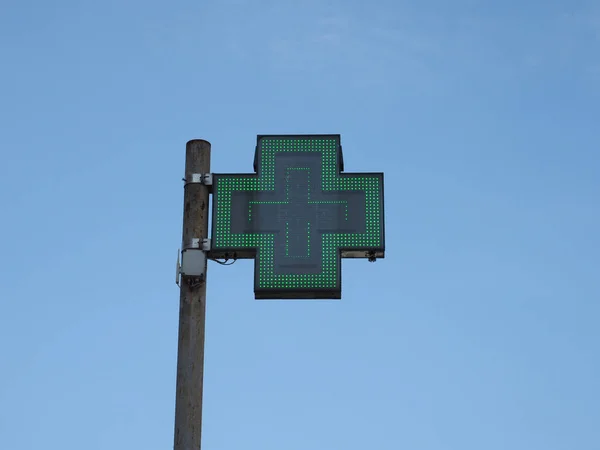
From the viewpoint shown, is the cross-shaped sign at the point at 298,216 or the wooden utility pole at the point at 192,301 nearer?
the wooden utility pole at the point at 192,301

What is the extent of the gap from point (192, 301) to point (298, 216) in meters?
1.77

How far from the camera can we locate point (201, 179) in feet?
44.2

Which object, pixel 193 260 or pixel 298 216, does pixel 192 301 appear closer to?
pixel 193 260

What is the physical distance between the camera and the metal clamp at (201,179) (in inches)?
530

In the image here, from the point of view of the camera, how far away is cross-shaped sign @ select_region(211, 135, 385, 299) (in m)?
13.1

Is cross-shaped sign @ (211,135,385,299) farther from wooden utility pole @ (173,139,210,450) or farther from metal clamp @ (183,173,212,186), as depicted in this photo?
wooden utility pole @ (173,139,210,450)

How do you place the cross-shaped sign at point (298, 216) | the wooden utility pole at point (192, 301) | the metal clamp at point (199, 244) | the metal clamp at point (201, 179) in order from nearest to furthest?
the wooden utility pole at point (192, 301)
the cross-shaped sign at point (298, 216)
the metal clamp at point (199, 244)
the metal clamp at point (201, 179)

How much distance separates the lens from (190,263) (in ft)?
43.3

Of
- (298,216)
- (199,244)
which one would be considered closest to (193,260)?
(199,244)

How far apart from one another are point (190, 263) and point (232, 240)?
2.04 feet

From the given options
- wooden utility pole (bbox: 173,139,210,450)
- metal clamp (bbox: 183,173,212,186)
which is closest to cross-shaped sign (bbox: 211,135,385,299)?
metal clamp (bbox: 183,173,212,186)

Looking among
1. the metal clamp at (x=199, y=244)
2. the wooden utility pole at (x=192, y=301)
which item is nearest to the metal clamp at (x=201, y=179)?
the wooden utility pole at (x=192, y=301)

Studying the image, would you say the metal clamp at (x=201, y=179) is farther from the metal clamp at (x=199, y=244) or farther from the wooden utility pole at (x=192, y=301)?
the metal clamp at (x=199, y=244)
